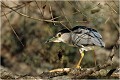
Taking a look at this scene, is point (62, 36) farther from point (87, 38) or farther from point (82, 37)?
point (87, 38)

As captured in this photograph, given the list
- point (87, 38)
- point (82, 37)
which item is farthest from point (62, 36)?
point (87, 38)

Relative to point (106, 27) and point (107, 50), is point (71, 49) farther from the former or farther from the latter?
point (106, 27)

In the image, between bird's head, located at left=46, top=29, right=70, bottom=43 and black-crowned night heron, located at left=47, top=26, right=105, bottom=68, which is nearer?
black-crowned night heron, located at left=47, top=26, right=105, bottom=68

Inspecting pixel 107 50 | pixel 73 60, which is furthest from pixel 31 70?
pixel 107 50

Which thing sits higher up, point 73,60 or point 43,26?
point 43,26

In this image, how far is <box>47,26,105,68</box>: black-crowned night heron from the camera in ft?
11.7

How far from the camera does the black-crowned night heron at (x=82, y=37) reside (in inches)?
140

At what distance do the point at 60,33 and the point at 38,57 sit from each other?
2.69 metres

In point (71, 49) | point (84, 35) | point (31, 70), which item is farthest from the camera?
point (31, 70)

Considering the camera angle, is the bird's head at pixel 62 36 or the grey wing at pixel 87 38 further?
the bird's head at pixel 62 36

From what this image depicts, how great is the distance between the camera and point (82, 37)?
3.71 m

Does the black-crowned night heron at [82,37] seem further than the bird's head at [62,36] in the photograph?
No

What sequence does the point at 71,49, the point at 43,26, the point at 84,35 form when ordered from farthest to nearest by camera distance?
the point at 43,26 → the point at 71,49 → the point at 84,35

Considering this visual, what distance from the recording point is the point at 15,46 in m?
7.87
